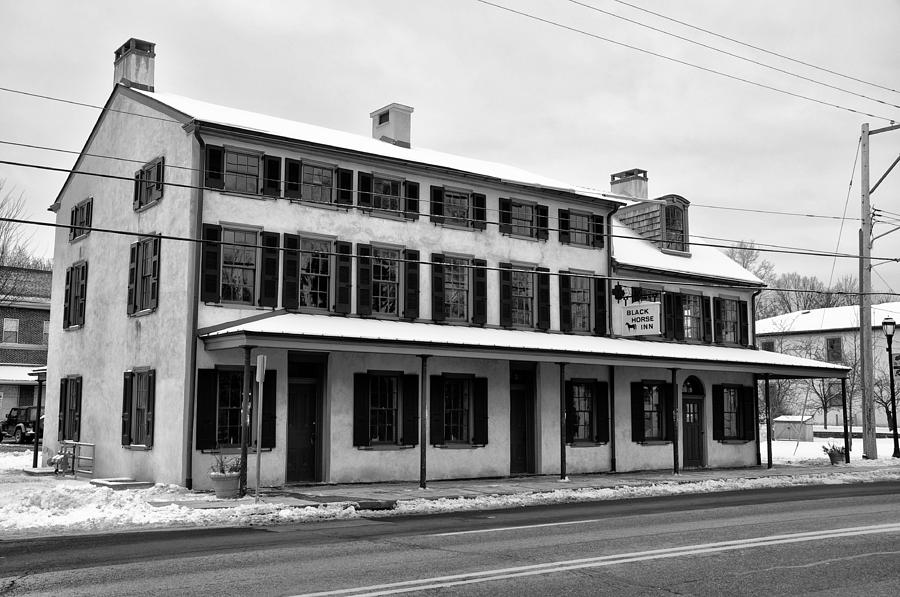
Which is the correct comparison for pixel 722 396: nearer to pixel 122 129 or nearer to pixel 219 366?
pixel 219 366

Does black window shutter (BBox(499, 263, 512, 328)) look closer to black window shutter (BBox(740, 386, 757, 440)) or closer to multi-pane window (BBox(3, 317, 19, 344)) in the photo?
black window shutter (BBox(740, 386, 757, 440))

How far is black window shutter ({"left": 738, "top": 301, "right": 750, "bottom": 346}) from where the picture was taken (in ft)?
104

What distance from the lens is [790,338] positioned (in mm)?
60844

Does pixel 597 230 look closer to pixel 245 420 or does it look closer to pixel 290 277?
pixel 290 277

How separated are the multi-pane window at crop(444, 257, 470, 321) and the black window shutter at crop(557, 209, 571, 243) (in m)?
3.79

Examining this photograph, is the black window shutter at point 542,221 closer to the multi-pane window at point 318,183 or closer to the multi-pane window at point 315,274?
the multi-pane window at point 318,183

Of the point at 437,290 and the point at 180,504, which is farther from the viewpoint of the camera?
the point at 437,290

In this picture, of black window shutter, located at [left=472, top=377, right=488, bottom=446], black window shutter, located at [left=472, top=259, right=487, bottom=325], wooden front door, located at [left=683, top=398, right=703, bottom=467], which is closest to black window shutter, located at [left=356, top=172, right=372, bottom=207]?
black window shutter, located at [left=472, top=259, right=487, bottom=325]

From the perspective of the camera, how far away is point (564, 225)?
26953 millimetres

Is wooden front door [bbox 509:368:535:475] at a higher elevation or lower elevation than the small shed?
higher

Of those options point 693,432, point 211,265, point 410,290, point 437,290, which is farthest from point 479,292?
point 693,432

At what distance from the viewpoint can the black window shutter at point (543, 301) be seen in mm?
25844

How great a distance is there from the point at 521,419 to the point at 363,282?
20.8ft

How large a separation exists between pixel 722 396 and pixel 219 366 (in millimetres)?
17516
